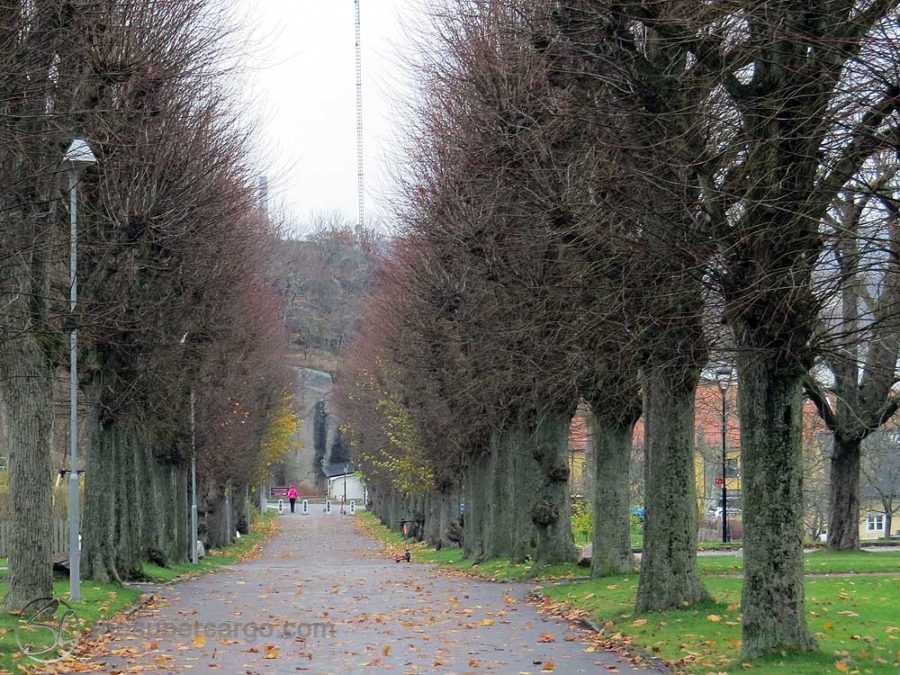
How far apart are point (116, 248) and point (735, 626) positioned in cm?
1223

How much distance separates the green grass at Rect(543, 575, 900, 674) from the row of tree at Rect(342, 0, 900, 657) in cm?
43

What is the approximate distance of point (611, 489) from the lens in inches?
891

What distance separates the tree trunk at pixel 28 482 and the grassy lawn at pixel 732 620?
7703 millimetres

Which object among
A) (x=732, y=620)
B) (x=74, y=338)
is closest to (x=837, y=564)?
(x=732, y=620)

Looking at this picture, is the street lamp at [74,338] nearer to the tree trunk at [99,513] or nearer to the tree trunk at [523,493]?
the tree trunk at [99,513]

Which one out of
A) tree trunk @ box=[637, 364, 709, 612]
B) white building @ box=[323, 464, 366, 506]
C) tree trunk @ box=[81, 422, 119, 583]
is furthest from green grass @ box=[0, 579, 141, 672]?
white building @ box=[323, 464, 366, 506]

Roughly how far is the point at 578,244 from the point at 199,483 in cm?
3437

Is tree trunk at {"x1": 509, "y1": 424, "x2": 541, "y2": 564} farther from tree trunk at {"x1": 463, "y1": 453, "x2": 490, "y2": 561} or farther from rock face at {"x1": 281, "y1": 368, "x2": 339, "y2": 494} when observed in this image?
rock face at {"x1": 281, "y1": 368, "x2": 339, "y2": 494}

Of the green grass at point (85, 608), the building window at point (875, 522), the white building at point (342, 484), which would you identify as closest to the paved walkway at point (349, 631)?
the green grass at point (85, 608)

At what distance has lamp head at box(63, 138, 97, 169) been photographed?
17609 mm

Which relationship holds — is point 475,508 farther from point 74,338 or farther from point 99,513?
point 74,338

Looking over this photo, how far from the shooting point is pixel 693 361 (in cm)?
1463

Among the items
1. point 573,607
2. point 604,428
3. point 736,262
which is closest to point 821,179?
point 736,262

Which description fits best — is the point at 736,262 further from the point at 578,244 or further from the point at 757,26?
the point at 578,244
